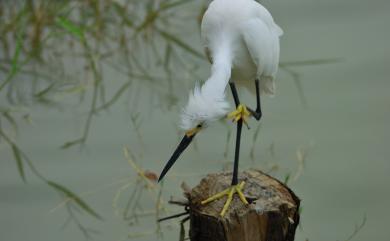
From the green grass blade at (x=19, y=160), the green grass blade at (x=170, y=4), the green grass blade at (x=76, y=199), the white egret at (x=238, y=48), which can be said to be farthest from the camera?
the green grass blade at (x=170, y=4)

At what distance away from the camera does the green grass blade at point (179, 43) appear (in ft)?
15.2

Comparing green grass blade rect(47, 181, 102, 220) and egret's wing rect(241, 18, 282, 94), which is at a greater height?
egret's wing rect(241, 18, 282, 94)

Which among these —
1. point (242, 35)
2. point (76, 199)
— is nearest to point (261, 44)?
point (242, 35)

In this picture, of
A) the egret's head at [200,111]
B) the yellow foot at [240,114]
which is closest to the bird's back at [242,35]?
the yellow foot at [240,114]

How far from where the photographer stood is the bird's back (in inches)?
106

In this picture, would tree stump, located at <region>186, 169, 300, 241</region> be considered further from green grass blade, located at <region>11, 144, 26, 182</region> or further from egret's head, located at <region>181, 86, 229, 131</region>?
green grass blade, located at <region>11, 144, 26, 182</region>

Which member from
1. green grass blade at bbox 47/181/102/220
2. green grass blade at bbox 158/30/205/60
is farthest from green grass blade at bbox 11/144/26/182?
green grass blade at bbox 158/30/205/60

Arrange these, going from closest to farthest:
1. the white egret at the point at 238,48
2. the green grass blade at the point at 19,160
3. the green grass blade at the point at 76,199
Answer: the white egret at the point at 238,48 → the green grass blade at the point at 76,199 → the green grass blade at the point at 19,160

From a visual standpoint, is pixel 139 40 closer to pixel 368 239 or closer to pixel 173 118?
pixel 173 118

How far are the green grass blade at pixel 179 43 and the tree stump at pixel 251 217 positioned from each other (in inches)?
86.3

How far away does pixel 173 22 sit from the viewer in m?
5.12

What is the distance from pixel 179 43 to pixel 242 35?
2.09 metres

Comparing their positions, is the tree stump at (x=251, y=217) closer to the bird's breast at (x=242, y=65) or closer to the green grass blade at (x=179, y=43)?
the bird's breast at (x=242, y=65)

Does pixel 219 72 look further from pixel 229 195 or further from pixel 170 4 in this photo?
pixel 170 4
